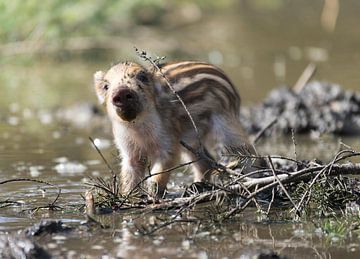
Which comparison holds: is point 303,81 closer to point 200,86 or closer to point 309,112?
point 309,112

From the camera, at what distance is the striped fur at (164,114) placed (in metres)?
8.05

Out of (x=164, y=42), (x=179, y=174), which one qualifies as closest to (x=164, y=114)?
(x=179, y=174)

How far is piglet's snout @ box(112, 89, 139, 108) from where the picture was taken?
302 inches

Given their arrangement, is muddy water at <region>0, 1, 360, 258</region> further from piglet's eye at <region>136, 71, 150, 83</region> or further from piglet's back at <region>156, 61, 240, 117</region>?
piglet's back at <region>156, 61, 240, 117</region>

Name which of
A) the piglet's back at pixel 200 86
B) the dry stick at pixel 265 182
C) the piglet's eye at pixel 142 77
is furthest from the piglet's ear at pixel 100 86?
the dry stick at pixel 265 182

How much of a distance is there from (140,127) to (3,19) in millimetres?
7559

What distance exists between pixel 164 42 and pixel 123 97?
11041 millimetres

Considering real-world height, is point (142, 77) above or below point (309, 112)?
below

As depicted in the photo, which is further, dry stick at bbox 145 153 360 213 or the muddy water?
dry stick at bbox 145 153 360 213

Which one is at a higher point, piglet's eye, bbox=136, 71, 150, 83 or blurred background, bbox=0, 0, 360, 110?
blurred background, bbox=0, 0, 360, 110

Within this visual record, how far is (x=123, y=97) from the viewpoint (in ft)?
25.4

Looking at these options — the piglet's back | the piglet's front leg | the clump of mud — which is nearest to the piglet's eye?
the piglet's back

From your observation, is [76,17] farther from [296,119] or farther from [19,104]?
[296,119]

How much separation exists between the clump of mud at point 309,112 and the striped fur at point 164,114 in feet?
8.68
